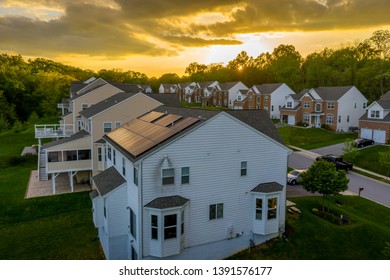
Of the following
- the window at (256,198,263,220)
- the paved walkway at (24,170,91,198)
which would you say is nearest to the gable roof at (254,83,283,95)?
the paved walkway at (24,170,91,198)

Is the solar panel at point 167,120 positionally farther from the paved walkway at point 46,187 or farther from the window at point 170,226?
the paved walkway at point 46,187

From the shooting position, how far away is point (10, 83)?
5981cm

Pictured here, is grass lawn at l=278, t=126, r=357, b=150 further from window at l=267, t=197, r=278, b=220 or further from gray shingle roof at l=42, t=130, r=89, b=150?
window at l=267, t=197, r=278, b=220

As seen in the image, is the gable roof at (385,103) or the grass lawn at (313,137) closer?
the gable roof at (385,103)

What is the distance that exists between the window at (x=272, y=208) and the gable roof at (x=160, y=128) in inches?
116

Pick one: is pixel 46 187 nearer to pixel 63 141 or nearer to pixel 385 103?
pixel 63 141

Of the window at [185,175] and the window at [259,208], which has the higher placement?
the window at [185,175]

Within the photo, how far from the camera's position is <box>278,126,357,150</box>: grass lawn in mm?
37906

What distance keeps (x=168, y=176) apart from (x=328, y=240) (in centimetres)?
848

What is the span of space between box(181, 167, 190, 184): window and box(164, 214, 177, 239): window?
1.38 m

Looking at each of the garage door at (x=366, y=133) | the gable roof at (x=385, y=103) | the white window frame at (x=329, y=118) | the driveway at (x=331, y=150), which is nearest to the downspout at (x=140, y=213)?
the driveway at (x=331, y=150)

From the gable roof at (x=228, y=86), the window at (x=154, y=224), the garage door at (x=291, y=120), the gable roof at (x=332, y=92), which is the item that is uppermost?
the gable roof at (x=228, y=86)

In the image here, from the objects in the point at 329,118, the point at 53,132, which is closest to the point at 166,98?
the point at 53,132

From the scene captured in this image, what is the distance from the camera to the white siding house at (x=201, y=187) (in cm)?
1176
